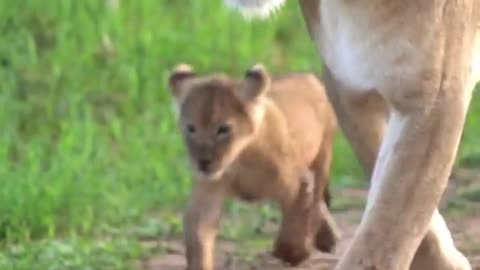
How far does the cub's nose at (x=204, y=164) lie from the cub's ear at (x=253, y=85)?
0.31 meters

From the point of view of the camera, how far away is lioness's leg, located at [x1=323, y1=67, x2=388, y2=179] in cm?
452

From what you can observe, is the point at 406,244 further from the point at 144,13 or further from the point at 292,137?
the point at 144,13

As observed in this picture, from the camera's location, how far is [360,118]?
4.61 meters

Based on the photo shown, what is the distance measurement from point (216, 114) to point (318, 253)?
60cm

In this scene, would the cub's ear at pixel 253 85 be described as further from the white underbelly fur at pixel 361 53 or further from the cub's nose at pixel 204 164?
the white underbelly fur at pixel 361 53

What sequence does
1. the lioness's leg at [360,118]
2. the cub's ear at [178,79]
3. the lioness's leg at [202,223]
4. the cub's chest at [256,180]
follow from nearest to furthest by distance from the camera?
the lioness's leg at [360,118], the lioness's leg at [202,223], the cub's chest at [256,180], the cub's ear at [178,79]

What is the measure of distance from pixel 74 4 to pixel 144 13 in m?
0.41

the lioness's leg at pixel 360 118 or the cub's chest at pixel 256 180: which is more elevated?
the lioness's leg at pixel 360 118

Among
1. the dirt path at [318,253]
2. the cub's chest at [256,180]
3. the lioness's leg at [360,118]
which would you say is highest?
the lioness's leg at [360,118]

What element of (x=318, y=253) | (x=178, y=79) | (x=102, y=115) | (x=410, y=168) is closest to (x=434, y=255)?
(x=410, y=168)

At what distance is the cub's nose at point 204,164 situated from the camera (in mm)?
5867

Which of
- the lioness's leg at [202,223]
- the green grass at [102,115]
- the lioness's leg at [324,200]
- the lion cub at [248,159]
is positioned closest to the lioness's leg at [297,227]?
the lion cub at [248,159]

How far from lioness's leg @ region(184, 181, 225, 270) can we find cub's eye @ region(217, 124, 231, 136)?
170 millimetres

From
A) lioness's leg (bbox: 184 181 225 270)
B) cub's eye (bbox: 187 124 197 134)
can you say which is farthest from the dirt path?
cub's eye (bbox: 187 124 197 134)
